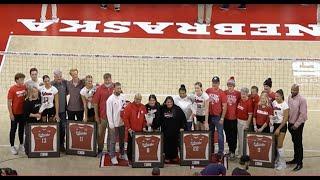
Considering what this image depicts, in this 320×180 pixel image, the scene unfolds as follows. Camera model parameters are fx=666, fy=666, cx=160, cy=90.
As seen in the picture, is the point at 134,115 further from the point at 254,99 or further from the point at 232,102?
the point at 254,99

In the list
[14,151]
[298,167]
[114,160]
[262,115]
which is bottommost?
[298,167]

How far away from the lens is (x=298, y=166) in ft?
43.0

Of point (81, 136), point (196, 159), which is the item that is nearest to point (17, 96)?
point (81, 136)

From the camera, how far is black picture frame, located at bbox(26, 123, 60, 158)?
13.3 m

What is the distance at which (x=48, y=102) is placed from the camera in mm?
13281

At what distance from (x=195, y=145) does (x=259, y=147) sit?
125cm

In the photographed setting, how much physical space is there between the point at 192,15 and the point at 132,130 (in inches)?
421

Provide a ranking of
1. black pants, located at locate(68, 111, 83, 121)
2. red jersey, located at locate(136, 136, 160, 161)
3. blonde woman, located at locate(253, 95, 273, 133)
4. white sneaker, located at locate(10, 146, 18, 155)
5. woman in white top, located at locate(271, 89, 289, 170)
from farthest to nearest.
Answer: white sneaker, located at locate(10, 146, 18, 155), black pants, located at locate(68, 111, 83, 121), red jersey, located at locate(136, 136, 160, 161), blonde woman, located at locate(253, 95, 273, 133), woman in white top, located at locate(271, 89, 289, 170)

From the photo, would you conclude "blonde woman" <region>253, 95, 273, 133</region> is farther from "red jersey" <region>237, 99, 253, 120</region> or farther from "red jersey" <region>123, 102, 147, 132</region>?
"red jersey" <region>123, 102, 147, 132</region>

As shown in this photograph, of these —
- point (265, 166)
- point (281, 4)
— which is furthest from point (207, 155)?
point (281, 4)

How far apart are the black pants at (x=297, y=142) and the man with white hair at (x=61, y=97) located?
455 cm

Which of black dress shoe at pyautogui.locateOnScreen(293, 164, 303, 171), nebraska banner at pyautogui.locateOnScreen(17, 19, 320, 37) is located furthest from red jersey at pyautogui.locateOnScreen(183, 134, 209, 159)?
nebraska banner at pyautogui.locateOnScreen(17, 19, 320, 37)

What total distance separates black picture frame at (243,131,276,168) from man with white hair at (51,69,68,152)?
3.70 metres

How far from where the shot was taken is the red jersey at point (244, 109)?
13.1m
